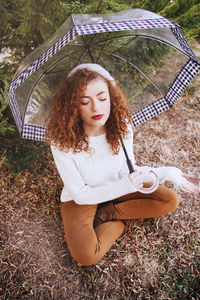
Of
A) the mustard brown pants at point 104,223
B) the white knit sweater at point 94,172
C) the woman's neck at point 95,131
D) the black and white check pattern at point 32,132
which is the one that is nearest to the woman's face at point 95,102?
the woman's neck at point 95,131

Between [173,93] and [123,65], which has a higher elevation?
[123,65]

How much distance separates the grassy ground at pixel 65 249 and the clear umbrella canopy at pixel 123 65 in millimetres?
1013

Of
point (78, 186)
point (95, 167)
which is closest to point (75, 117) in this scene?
point (95, 167)

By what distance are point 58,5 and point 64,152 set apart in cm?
196

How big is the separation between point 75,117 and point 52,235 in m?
1.49

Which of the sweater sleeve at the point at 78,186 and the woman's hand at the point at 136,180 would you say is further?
the sweater sleeve at the point at 78,186

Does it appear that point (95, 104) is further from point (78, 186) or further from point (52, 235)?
point (52, 235)

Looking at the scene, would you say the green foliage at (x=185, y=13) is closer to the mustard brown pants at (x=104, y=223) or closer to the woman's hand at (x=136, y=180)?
the mustard brown pants at (x=104, y=223)

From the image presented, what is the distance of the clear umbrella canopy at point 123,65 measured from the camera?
68.7 inches

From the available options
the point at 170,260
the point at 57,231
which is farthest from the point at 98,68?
the point at 170,260

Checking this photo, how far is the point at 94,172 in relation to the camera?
2.23 m

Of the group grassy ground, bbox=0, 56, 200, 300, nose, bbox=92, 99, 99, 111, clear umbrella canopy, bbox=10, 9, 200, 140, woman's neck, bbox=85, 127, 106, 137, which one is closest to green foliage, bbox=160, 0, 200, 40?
clear umbrella canopy, bbox=10, 9, 200, 140

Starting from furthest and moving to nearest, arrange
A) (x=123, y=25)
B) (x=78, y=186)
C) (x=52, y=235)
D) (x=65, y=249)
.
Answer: (x=52, y=235), (x=65, y=249), (x=78, y=186), (x=123, y=25)

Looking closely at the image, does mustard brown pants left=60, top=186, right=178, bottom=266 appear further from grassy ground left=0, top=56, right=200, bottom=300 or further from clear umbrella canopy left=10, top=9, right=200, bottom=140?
clear umbrella canopy left=10, top=9, right=200, bottom=140
